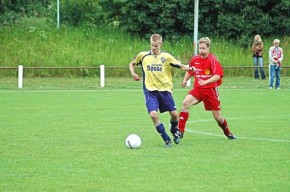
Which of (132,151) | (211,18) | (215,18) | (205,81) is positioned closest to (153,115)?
(132,151)

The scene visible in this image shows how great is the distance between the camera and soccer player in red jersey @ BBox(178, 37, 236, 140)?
1511cm

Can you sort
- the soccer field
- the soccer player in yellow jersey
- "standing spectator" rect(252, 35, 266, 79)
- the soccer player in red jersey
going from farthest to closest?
"standing spectator" rect(252, 35, 266, 79) → the soccer player in red jersey → the soccer player in yellow jersey → the soccer field

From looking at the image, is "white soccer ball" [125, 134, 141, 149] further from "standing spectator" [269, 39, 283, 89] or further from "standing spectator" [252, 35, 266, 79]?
"standing spectator" [252, 35, 266, 79]

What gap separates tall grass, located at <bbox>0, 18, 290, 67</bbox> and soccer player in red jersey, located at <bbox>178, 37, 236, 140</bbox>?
2364 cm

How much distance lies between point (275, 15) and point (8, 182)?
112ft

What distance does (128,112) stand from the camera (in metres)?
22.3

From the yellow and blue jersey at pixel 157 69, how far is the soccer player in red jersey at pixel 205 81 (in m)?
0.45

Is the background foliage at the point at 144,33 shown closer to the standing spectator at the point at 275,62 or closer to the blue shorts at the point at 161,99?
the standing spectator at the point at 275,62

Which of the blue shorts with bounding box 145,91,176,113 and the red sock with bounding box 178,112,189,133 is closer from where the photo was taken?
the blue shorts with bounding box 145,91,176,113

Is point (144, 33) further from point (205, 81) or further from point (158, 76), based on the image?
point (158, 76)

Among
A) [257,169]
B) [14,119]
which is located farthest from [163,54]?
[14,119]

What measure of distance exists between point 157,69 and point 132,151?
69.6 inches

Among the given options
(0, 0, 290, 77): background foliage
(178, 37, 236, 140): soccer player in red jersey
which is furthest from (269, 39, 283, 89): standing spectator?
(178, 37, 236, 140): soccer player in red jersey

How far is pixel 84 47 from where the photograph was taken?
41.4m
